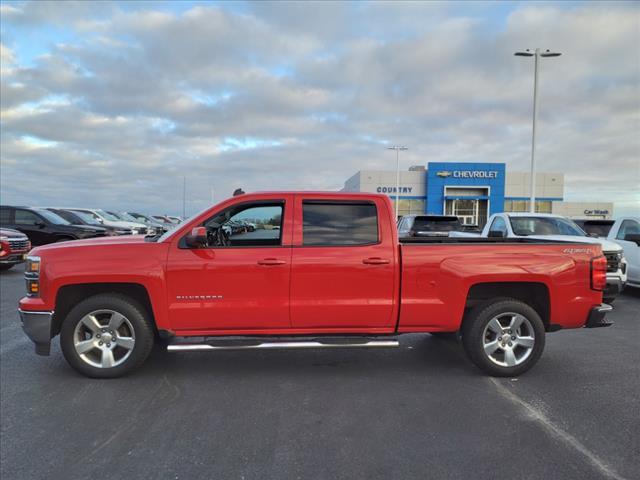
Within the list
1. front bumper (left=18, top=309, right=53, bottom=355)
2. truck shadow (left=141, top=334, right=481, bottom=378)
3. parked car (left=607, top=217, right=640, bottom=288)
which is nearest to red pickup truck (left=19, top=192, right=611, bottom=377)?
front bumper (left=18, top=309, right=53, bottom=355)

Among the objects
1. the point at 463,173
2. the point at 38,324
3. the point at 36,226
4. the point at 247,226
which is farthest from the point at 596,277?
the point at 463,173

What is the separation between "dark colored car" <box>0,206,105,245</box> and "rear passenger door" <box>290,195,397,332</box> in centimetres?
1312

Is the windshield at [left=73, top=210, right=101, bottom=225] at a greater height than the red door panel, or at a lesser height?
greater

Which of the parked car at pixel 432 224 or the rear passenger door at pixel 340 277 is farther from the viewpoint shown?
the parked car at pixel 432 224

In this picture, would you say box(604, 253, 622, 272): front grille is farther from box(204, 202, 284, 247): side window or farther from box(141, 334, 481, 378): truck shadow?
box(204, 202, 284, 247): side window

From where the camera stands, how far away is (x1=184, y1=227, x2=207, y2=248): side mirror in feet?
14.3

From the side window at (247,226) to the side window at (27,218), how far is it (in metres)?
13.5

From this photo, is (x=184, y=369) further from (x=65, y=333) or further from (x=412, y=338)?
(x=412, y=338)

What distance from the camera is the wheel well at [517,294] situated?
4.87m

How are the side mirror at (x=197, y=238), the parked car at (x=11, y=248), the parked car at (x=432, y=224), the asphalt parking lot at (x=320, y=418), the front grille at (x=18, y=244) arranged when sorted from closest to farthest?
the asphalt parking lot at (x=320, y=418) < the side mirror at (x=197, y=238) < the parked car at (x=11, y=248) < the front grille at (x=18, y=244) < the parked car at (x=432, y=224)

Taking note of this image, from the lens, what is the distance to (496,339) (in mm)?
4730

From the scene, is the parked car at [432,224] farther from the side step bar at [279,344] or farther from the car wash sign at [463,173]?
the car wash sign at [463,173]

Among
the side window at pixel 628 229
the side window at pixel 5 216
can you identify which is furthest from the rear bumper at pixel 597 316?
the side window at pixel 5 216

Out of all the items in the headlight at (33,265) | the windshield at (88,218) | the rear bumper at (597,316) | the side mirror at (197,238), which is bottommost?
the rear bumper at (597,316)
